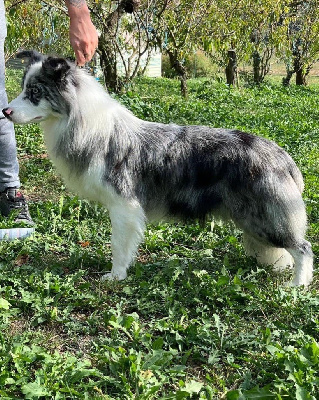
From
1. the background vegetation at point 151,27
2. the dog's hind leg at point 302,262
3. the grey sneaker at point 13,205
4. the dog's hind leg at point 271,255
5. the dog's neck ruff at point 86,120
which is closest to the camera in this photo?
the dog's neck ruff at point 86,120

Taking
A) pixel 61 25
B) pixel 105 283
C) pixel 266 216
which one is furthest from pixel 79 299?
pixel 61 25

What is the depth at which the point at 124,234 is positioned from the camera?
11.6 ft

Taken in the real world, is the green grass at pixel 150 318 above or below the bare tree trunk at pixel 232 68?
below

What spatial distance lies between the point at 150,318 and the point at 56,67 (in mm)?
1654

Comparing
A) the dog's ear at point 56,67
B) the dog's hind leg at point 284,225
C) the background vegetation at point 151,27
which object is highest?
the background vegetation at point 151,27

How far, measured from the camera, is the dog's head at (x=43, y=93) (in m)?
3.25

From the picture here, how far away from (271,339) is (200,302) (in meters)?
0.54

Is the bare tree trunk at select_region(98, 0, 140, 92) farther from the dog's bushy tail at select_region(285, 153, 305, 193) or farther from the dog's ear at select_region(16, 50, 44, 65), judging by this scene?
the dog's bushy tail at select_region(285, 153, 305, 193)

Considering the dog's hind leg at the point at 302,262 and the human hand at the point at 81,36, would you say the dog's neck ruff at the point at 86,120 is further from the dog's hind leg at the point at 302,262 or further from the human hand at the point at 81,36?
the dog's hind leg at the point at 302,262

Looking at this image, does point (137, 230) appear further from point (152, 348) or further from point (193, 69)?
point (193, 69)

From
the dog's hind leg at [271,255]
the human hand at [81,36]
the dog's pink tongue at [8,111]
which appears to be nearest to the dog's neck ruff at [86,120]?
the human hand at [81,36]

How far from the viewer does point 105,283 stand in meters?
3.42

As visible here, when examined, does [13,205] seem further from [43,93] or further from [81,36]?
[81,36]

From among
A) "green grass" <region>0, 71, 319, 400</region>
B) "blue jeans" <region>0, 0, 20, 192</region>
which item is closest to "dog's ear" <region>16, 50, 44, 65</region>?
"blue jeans" <region>0, 0, 20, 192</region>
